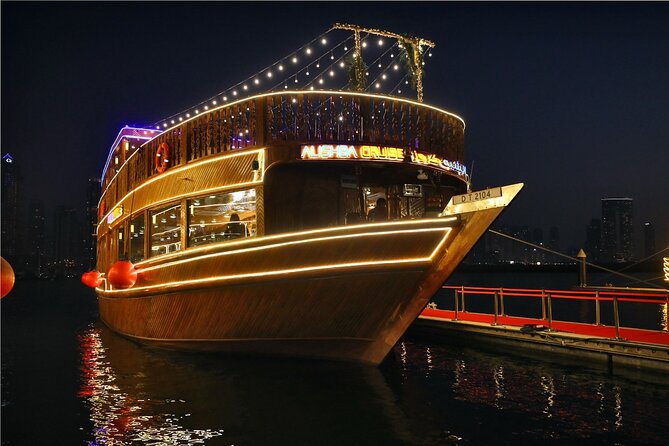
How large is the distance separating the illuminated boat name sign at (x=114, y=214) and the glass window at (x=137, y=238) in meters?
0.98

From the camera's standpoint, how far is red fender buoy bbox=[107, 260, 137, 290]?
12844 millimetres

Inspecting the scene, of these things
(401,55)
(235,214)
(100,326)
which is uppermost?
(401,55)

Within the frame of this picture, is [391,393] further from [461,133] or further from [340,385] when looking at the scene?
[461,133]

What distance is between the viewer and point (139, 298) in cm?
1374

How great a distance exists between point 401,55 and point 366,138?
171 inches

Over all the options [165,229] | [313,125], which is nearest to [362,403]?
[313,125]

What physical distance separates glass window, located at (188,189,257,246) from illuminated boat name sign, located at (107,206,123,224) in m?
5.14

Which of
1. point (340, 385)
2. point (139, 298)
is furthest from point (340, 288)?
point (139, 298)

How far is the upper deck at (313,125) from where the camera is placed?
35.4 feet

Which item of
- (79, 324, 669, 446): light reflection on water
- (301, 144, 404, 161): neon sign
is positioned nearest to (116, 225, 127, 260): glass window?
(79, 324, 669, 446): light reflection on water

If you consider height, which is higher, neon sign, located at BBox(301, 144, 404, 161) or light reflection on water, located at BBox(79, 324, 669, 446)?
neon sign, located at BBox(301, 144, 404, 161)

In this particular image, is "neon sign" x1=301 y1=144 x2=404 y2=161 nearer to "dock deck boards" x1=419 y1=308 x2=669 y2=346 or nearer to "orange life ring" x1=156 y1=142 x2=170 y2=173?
"orange life ring" x1=156 y1=142 x2=170 y2=173

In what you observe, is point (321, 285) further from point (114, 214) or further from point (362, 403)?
point (114, 214)

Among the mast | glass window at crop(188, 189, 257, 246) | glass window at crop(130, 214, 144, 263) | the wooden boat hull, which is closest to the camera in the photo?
the wooden boat hull
